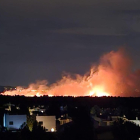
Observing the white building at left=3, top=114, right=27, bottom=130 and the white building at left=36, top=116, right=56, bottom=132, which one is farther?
the white building at left=3, top=114, right=27, bottom=130

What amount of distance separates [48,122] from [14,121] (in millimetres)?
2468

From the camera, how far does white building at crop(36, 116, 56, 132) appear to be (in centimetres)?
4610

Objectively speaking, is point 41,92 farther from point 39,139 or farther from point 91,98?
point 39,139

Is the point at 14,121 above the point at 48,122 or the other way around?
above

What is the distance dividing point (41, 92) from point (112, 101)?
39.9ft

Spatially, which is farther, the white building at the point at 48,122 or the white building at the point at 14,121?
the white building at the point at 14,121

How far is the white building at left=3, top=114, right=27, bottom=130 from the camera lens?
46.5 metres

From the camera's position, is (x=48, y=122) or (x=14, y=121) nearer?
(x=48, y=122)

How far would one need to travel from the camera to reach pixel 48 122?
47031 millimetres

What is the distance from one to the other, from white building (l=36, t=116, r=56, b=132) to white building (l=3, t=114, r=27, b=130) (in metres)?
1.09

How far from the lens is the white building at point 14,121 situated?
4653cm

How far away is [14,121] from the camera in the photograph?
1868 inches

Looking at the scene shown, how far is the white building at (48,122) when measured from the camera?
4610 centimetres

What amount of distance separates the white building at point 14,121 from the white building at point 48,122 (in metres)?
1.09
